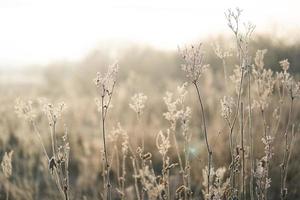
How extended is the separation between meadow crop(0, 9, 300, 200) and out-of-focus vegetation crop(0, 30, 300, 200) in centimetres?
2

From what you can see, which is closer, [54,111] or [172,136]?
[54,111]

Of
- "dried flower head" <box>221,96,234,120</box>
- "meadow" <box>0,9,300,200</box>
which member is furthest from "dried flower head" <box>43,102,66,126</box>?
"dried flower head" <box>221,96,234,120</box>

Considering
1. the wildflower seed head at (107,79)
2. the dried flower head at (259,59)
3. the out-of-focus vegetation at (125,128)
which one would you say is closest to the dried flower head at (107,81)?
the wildflower seed head at (107,79)

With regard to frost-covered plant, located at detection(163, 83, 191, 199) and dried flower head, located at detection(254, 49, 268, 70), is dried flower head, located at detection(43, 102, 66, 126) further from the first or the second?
dried flower head, located at detection(254, 49, 268, 70)

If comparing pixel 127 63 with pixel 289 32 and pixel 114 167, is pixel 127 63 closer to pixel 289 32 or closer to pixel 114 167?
pixel 289 32

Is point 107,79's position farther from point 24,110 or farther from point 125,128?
point 125,128

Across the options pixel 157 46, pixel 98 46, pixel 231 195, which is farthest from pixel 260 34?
pixel 231 195

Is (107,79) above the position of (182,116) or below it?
above

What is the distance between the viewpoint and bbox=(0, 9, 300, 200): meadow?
2.33 metres

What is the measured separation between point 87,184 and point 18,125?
8.48ft

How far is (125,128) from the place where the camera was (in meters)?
6.07

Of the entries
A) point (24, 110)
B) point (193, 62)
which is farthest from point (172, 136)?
point (193, 62)

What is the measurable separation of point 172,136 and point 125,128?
0.57m

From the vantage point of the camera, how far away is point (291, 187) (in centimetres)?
430
